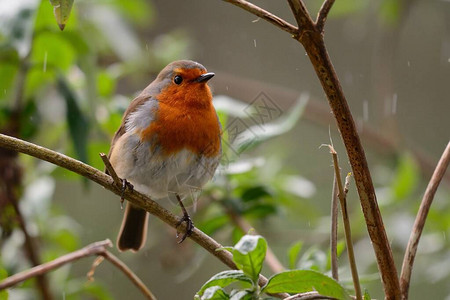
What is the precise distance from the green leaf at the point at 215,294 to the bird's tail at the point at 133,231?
5.85 feet

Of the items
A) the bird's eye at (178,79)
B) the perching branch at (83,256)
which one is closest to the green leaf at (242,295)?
the perching branch at (83,256)

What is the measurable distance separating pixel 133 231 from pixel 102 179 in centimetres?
164

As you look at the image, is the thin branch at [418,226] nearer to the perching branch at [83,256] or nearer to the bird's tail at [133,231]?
the perching branch at [83,256]

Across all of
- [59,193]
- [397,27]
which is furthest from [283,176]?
[59,193]

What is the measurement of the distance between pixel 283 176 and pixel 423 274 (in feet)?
2.87

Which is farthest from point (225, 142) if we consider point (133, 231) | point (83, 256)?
point (83, 256)

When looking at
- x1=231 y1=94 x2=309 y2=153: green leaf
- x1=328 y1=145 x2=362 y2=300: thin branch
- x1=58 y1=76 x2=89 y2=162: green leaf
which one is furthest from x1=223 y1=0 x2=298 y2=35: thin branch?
x1=58 y1=76 x2=89 y2=162: green leaf

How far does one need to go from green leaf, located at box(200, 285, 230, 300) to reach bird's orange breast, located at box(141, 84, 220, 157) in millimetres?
1505

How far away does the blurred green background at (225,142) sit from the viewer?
2764mm

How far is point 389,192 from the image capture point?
3.33 metres

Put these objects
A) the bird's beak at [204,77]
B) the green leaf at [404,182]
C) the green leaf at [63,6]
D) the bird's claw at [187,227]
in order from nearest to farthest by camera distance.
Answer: the green leaf at [63,6], the bird's claw at [187,227], the bird's beak at [204,77], the green leaf at [404,182]

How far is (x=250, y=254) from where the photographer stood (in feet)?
3.97

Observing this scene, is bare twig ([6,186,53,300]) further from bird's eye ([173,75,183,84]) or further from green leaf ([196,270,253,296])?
green leaf ([196,270,253,296])

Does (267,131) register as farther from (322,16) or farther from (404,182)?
(322,16)
